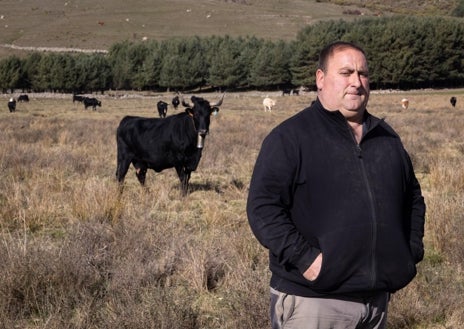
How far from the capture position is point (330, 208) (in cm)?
244

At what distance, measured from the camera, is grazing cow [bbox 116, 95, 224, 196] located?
9453 mm

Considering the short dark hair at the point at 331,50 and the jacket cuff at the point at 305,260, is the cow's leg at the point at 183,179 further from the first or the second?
the jacket cuff at the point at 305,260

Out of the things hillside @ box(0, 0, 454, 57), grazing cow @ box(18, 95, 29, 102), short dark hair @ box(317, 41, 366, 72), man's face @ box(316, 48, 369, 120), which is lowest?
grazing cow @ box(18, 95, 29, 102)

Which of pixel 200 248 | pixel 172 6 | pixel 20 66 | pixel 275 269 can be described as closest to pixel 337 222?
pixel 275 269

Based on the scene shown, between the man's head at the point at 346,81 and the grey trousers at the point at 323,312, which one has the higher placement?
the man's head at the point at 346,81

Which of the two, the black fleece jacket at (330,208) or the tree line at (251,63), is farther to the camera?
the tree line at (251,63)

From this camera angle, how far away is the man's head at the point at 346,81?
255 centimetres

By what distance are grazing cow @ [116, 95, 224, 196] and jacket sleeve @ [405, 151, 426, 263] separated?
260 inches

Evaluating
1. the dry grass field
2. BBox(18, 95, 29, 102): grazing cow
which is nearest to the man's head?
the dry grass field

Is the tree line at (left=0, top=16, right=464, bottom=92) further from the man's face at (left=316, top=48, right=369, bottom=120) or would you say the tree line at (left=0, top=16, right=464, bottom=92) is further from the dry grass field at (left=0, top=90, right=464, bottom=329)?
the man's face at (left=316, top=48, right=369, bottom=120)

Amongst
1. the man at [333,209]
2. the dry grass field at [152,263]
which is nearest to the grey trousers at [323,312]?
the man at [333,209]

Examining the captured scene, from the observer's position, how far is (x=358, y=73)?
2586mm

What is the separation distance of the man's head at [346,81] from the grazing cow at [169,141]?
6765 millimetres

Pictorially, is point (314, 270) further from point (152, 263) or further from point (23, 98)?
→ point (23, 98)
